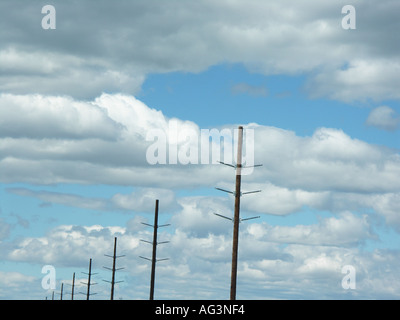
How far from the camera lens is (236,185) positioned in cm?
4025
